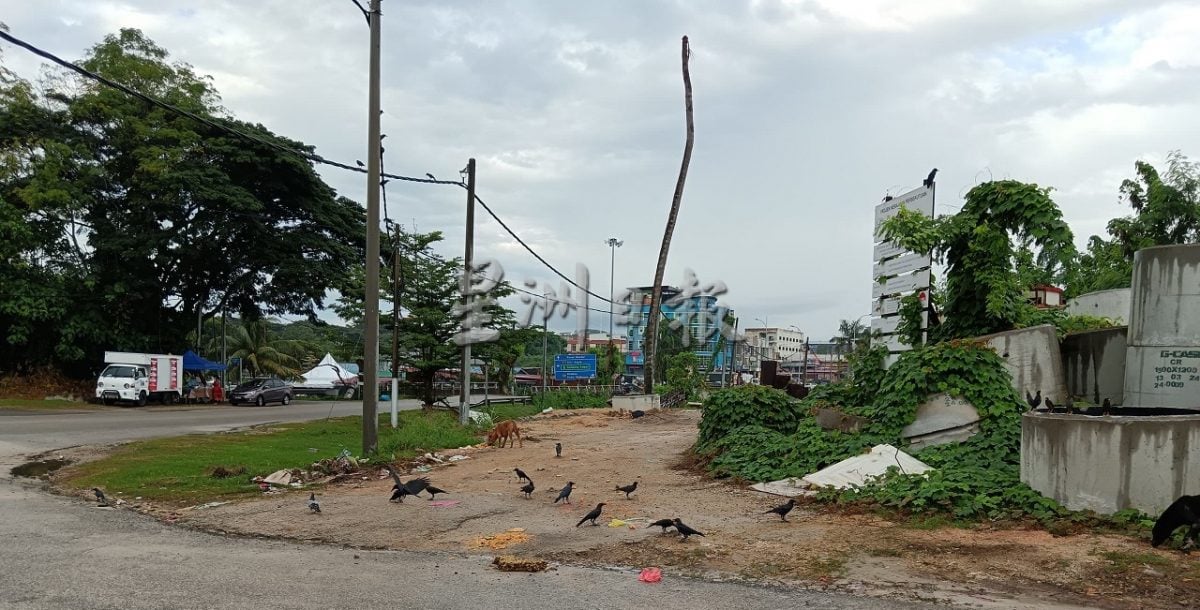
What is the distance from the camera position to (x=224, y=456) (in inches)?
583

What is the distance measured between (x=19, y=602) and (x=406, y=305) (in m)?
21.1

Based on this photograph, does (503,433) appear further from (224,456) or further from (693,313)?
(693,313)

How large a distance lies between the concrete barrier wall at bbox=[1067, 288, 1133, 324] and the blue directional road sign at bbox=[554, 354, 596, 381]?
25.0m

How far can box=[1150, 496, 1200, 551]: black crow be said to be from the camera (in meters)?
6.71

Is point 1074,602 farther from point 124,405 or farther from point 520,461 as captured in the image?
point 124,405

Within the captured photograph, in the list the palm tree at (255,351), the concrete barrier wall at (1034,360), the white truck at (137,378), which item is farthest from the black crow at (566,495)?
the palm tree at (255,351)

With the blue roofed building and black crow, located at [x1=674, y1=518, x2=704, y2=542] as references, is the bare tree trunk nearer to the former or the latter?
the blue roofed building

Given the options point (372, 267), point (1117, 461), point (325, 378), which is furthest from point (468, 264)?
point (325, 378)

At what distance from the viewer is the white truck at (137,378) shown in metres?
32.7

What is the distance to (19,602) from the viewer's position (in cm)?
571

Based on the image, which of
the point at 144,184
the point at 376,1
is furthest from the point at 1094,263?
the point at 144,184

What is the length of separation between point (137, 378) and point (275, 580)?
3128 cm

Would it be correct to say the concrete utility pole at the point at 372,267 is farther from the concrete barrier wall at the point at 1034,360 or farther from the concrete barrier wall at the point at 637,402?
the concrete barrier wall at the point at 637,402

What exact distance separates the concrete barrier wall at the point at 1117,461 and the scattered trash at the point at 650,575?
4451 millimetres
